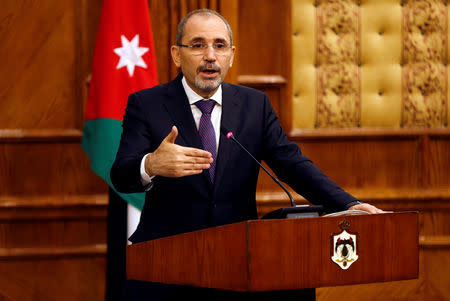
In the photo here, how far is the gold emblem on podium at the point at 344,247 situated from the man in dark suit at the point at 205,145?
0.28m

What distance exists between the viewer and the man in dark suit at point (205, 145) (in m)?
1.55

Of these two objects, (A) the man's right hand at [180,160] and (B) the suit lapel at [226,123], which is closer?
(A) the man's right hand at [180,160]

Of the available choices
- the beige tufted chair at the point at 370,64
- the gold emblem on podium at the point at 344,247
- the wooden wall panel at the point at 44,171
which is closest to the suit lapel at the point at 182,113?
the gold emblem on podium at the point at 344,247

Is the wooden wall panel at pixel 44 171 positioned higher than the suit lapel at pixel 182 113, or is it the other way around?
the suit lapel at pixel 182 113

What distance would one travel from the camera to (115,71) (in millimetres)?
2846

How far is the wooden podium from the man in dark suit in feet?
0.76

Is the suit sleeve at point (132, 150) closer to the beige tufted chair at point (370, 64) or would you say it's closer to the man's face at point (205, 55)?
the man's face at point (205, 55)

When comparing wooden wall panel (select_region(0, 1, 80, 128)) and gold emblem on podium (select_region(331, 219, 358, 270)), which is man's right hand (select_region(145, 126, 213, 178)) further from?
wooden wall panel (select_region(0, 1, 80, 128))

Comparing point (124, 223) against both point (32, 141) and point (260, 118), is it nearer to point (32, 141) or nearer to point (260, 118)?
point (32, 141)

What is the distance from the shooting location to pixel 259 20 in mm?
3307

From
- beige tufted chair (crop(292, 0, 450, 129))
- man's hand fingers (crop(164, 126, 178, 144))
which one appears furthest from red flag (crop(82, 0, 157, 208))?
man's hand fingers (crop(164, 126, 178, 144))

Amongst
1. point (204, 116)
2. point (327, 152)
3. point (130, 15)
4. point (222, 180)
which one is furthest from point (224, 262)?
point (327, 152)

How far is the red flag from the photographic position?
2822 mm

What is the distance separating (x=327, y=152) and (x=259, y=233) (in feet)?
7.53
